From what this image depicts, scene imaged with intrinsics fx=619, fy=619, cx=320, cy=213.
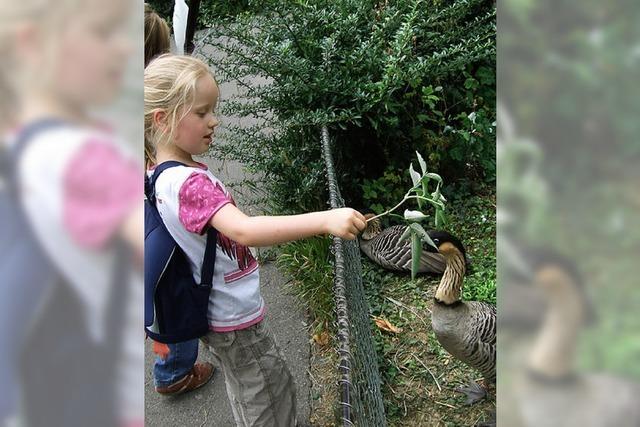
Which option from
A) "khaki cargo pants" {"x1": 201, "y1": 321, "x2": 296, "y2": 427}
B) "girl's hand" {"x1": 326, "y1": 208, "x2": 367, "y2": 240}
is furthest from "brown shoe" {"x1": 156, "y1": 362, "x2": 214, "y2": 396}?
"girl's hand" {"x1": 326, "y1": 208, "x2": 367, "y2": 240}

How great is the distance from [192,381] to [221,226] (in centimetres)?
184

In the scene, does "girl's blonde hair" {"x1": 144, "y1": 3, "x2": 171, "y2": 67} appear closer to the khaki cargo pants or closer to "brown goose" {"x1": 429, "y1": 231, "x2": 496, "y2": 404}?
the khaki cargo pants

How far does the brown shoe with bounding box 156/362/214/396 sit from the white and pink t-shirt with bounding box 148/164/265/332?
1.23 m

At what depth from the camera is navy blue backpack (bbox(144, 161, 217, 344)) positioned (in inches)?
83.4

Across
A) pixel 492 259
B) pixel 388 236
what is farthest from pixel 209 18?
pixel 492 259
